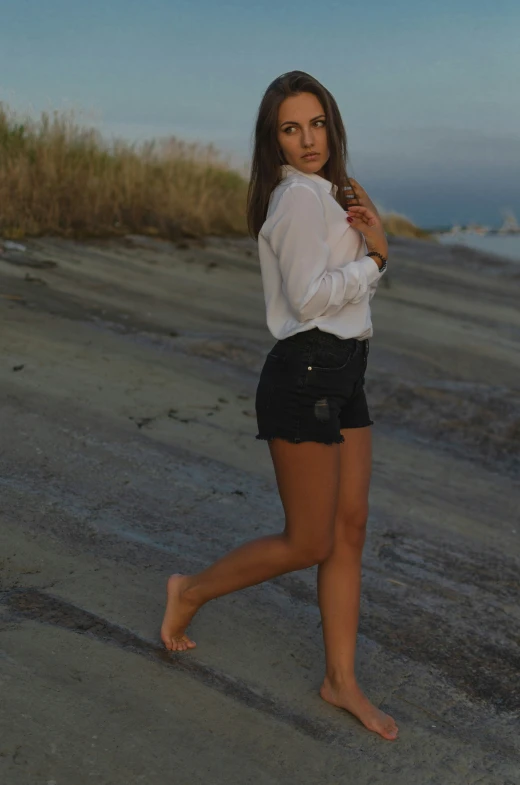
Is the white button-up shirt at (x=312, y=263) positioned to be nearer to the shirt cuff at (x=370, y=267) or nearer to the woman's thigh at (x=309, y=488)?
the shirt cuff at (x=370, y=267)

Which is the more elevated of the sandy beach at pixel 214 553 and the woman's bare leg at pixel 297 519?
the woman's bare leg at pixel 297 519

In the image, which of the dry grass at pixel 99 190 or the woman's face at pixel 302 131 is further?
the dry grass at pixel 99 190

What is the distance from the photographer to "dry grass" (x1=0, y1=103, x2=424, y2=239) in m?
10.1

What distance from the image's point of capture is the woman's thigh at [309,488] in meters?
2.87

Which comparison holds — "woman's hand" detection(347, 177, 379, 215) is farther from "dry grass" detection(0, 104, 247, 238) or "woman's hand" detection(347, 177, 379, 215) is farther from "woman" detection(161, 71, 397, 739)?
"dry grass" detection(0, 104, 247, 238)

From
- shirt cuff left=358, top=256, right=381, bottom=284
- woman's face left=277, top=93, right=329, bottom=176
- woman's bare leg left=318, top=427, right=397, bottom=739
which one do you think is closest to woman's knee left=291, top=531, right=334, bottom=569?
woman's bare leg left=318, top=427, right=397, bottom=739

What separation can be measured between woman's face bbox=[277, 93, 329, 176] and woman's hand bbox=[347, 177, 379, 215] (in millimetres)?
139

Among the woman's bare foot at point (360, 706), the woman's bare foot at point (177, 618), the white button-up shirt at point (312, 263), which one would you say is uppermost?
the white button-up shirt at point (312, 263)

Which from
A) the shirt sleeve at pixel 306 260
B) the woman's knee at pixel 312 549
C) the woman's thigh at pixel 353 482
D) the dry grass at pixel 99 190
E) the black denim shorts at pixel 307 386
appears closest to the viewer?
the shirt sleeve at pixel 306 260

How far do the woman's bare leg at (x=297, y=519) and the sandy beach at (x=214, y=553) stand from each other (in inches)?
15.7

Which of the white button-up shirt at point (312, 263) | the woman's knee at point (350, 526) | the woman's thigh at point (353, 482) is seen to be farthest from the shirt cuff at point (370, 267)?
the woman's knee at point (350, 526)

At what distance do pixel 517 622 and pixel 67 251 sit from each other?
660 centimetres

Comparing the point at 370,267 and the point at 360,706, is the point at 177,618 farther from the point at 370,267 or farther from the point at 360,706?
the point at 370,267

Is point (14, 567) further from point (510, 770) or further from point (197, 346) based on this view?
point (197, 346)
